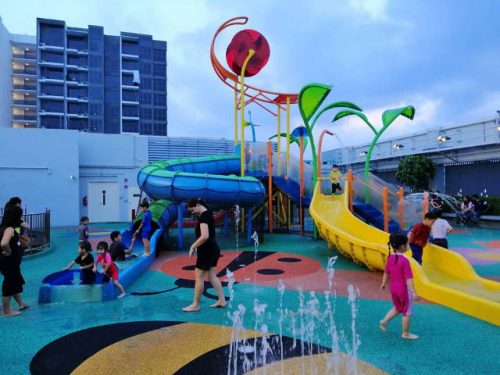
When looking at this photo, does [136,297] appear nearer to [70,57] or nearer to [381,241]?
[381,241]

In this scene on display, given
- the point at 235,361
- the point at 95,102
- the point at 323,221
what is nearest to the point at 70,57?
the point at 95,102

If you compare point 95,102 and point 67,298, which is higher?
point 95,102

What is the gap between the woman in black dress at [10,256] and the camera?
5382 millimetres

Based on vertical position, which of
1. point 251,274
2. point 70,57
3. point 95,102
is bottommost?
point 251,274

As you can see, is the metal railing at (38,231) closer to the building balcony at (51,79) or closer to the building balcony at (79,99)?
the building balcony at (79,99)

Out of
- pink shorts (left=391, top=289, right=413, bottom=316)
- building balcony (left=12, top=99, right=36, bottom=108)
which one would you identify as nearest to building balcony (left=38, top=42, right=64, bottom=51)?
building balcony (left=12, top=99, right=36, bottom=108)

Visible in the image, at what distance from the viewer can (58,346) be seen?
14.6 feet

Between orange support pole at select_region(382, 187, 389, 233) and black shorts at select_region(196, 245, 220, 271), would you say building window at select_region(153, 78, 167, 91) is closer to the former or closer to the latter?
orange support pole at select_region(382, 187, 389, 233)

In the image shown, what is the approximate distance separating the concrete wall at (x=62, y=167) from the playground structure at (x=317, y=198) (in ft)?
Result: 33.0

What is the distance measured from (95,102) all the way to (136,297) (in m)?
60.7

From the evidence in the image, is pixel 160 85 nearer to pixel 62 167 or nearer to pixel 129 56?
pixel 129 56

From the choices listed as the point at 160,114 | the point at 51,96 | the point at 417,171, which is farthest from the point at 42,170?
the point at 160,114

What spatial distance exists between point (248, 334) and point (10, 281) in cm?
356

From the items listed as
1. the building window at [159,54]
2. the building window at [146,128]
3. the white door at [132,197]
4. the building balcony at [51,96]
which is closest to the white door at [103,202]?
the white door at [132,197]
